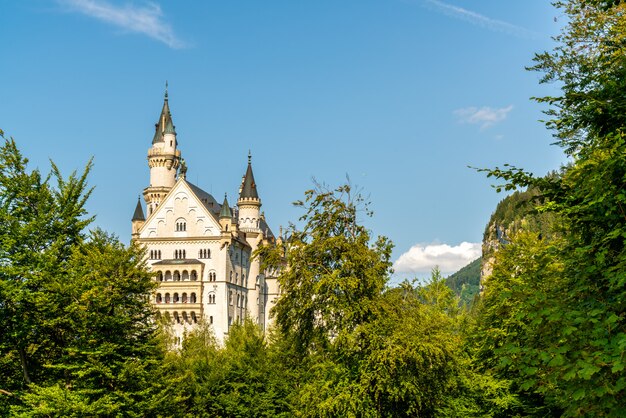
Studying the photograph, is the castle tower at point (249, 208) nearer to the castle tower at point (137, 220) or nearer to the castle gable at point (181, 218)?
the castle gable at point (181, 218)

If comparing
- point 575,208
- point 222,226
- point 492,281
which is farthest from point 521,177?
point 222,226

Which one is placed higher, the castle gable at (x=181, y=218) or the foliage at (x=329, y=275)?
the castle gable at (x=181, y=218)

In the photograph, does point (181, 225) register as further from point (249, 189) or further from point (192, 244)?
point (249, 189)

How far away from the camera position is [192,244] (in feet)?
303

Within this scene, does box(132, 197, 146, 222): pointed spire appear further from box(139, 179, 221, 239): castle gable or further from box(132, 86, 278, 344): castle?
box(139, 179, 221, 239): castle gable

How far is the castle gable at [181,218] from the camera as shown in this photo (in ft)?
303

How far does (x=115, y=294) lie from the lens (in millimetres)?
27016

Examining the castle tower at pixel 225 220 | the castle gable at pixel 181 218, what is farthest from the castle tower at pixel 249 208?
the castle tower at pixel 225 220

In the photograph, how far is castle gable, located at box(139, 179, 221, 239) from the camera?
92312mm

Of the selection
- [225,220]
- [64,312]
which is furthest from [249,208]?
[64,312]

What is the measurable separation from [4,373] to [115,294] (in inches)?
219

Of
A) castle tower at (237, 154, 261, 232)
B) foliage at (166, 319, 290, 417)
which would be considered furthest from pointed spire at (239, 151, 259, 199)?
foliage at (166, 319, 290, 417)

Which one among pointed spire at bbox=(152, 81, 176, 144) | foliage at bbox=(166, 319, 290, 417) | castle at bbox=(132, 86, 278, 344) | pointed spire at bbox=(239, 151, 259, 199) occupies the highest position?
pointed spire at bbox=(152, 81, 176, 144)

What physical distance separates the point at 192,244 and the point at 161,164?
1491 centimetres
